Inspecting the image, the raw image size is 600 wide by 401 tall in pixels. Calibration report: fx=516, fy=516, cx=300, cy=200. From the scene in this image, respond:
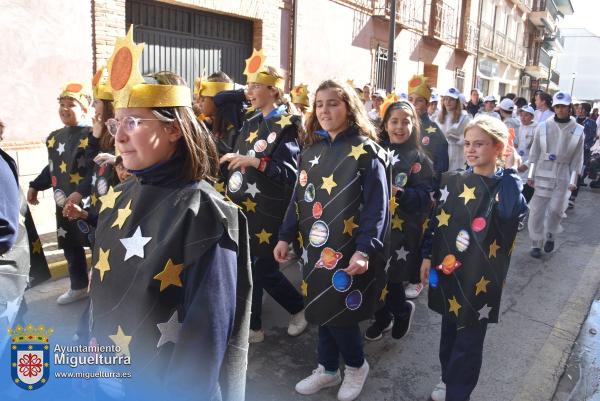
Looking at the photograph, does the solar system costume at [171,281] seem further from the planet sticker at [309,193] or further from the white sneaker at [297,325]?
the white sneaker at [297,325]

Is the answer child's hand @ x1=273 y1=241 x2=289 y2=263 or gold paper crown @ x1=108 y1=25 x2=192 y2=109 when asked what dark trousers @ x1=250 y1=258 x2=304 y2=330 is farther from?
gold paper crown @ x1=108 y1=25 x2=192 y2=109

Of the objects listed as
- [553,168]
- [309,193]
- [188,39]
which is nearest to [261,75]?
[309,193]

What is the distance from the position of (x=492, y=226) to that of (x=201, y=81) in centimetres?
303

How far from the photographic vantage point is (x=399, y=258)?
3863mm

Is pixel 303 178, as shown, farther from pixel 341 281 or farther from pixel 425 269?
pixel 425 269

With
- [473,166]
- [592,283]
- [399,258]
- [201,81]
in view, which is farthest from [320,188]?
[592,283]

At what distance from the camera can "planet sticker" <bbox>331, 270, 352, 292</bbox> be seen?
293 centimetres

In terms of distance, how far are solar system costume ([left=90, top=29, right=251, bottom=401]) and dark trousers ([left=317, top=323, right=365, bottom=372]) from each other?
1393mm

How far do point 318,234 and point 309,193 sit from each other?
0.25 metres

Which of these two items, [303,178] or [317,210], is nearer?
[317,210]

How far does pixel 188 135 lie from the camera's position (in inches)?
66.7

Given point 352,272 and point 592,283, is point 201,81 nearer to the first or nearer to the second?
point 352,272

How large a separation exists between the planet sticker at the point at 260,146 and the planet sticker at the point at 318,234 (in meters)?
0.96

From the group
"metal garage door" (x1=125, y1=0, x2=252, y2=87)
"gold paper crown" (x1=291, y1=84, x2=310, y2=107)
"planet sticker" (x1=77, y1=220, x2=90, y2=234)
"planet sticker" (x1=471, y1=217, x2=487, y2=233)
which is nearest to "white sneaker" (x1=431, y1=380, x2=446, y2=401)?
"planet sticker" (x1=471, y1=217, x2=487, y2=233)
